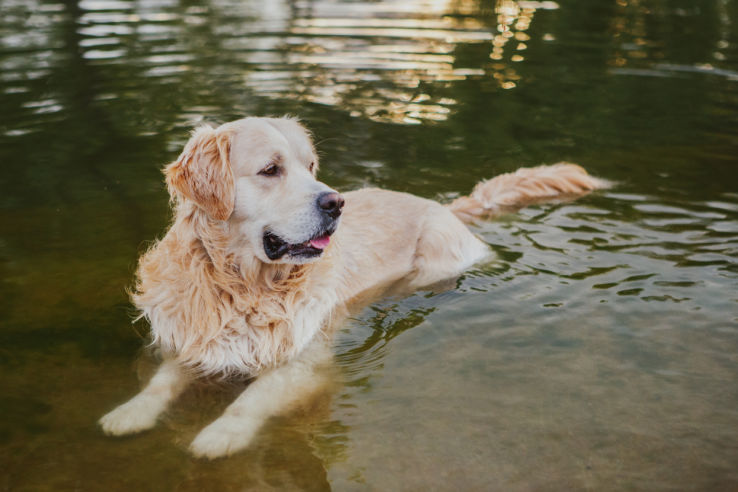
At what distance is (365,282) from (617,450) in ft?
7.66

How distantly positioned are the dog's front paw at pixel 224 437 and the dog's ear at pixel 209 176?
122cm

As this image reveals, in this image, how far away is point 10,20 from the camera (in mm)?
16766

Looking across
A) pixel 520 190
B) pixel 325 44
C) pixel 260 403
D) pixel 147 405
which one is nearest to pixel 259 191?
pixel 260 403

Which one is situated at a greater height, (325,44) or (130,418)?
(325,44)

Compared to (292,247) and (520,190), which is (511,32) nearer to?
(520,190)

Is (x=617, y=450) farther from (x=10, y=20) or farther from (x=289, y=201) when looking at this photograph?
(x=10, y=20)

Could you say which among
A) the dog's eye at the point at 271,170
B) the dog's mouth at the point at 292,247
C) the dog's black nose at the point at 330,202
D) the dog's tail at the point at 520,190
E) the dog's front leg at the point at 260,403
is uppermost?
the dog's eye at the point at 271,170

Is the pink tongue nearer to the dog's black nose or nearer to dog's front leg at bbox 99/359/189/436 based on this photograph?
the dog's black nose

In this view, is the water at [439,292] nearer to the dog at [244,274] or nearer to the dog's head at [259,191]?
the dog at [244,274]

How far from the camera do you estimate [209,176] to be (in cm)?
418

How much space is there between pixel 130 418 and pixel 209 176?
56.7 inches

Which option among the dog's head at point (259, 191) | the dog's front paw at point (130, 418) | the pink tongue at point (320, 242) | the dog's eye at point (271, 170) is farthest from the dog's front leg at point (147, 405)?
the dog's eye at point (271, 170)

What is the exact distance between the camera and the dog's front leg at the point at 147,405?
3.84 m

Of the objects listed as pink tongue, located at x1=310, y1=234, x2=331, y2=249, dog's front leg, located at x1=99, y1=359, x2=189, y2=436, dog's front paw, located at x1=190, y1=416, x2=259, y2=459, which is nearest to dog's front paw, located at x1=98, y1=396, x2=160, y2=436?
dog's front leg, located at x1=99, y1=359, x2=189, y2=436
